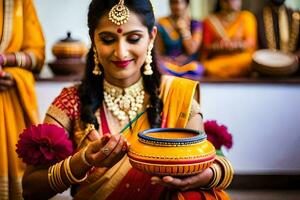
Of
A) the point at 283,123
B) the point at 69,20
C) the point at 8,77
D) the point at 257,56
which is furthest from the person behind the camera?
the point at 69,20

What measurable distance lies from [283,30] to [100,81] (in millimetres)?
2609

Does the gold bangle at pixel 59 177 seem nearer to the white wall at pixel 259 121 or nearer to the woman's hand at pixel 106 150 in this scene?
the woman's hand at pixel 106 150

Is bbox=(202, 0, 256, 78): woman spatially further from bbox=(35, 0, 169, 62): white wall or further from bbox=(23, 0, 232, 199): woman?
bbox=(23, 0, 232, 199): woman

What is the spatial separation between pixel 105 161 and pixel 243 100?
2217 millimetres

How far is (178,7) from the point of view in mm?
4355

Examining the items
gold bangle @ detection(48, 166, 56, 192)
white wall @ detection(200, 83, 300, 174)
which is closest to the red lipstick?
gold bangle @ detection(48, 166, 56, 192)

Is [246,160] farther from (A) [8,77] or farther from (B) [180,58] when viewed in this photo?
(A) [8,77]

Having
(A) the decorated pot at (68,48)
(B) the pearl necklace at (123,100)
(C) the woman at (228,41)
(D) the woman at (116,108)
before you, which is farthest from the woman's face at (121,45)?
(C) the woman at (228,41)

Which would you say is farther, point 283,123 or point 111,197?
point 283,123

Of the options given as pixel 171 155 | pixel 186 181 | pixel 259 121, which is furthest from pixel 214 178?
pixel 259 121

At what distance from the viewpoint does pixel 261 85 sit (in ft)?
12.5

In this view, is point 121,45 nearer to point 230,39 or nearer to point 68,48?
point 68,48

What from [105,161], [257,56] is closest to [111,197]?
[105,161]

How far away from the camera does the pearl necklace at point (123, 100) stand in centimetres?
218
